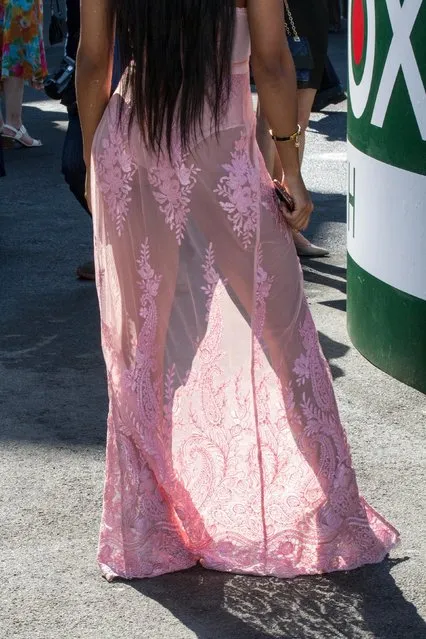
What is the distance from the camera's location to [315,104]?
7.01 m

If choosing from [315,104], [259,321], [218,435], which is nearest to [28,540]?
[218,435]

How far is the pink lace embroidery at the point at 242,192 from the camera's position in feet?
10.3

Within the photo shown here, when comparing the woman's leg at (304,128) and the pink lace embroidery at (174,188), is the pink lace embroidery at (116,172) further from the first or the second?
the woman's leg at (304,128)

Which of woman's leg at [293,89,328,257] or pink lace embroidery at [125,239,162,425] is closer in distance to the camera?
pink lace embroidery at [125,239,162,425]

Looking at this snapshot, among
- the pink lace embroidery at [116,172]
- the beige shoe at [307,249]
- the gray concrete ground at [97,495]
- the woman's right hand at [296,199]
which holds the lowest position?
the beige shoe at [307,249]

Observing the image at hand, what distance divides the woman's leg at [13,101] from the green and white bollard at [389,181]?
5.01 m

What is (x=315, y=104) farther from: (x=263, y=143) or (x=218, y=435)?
(x=218, y=435)

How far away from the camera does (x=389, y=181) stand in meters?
4.48

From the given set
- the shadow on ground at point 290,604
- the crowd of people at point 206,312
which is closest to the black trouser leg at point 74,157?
the crowd of people at point 206,312

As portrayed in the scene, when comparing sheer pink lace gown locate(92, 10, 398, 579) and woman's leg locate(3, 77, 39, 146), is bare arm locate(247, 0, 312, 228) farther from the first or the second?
woman's leg locate(3, 77, 39, 146)

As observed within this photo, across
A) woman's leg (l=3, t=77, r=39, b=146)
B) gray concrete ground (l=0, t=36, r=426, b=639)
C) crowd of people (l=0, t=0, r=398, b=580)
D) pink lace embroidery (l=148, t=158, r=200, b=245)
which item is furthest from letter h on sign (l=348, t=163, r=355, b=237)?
woman's leg (l=3, t=77, r=39, b=146)

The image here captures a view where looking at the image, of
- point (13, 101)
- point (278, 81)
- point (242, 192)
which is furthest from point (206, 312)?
point (13, 101)

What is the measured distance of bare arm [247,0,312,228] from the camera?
9.82ft

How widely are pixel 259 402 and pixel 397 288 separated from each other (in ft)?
4.78
